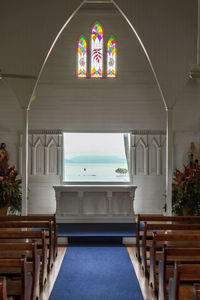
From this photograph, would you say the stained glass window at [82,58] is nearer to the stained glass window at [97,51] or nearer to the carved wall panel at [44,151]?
the stained glass window at [97,51]

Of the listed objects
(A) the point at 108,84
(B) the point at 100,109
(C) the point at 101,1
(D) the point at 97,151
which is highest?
(C) the point at 101,1

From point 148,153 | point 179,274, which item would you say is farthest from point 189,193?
point 179,274

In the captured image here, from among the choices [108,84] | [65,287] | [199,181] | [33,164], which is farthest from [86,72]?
[65,287]

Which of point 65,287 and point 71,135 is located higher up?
point 71,135

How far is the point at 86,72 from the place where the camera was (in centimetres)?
1148

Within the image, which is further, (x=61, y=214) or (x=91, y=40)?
(x=91, y=40)

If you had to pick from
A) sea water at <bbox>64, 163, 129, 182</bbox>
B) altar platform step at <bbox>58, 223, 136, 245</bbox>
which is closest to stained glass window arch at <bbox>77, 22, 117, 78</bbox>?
sea water at <bbox>64, 163, 129, 182</bbox>

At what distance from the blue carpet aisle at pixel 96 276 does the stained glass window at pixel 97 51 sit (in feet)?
18.9

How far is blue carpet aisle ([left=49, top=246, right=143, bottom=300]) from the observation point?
5039mm

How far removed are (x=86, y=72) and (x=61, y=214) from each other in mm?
4362

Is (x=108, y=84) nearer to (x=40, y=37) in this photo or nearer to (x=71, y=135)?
(x=71, y=135)

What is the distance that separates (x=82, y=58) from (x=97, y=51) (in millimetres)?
509

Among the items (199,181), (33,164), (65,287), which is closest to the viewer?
(65,287)

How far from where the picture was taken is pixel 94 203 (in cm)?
1070
